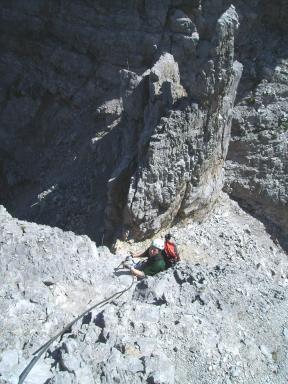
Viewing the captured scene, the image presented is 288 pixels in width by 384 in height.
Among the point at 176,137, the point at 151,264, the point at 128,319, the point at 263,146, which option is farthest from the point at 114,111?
the point at 128,319

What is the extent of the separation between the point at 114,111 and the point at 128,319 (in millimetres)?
13237

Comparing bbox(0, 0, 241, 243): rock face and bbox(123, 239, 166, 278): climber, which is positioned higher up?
bbox(0, 0, 241, 243): rock face

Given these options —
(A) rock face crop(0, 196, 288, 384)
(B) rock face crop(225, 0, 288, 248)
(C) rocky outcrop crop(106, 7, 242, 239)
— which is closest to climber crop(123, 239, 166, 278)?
(A) rock face crop(0, 196, 288, 384)

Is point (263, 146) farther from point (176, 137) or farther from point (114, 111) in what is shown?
point (114, 111)

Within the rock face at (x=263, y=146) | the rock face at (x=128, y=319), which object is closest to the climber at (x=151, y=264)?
the rock face at (x=128, y=319)

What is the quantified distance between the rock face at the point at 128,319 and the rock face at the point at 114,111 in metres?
2.99

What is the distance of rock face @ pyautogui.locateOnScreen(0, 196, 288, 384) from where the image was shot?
7.66 meters

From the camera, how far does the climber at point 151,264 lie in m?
10.9

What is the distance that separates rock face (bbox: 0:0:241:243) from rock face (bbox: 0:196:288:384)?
299 centimetres

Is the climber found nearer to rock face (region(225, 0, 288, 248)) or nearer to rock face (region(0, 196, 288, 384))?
rock face (region(0, 196, 288, 384))

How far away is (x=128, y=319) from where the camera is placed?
846 cm

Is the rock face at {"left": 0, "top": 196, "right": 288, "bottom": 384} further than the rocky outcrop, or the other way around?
the rocky outcrop

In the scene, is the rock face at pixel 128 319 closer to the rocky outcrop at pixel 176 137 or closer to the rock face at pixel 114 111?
the rocky outcrop at pixel 176 137

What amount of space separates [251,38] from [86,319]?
45.5ft
